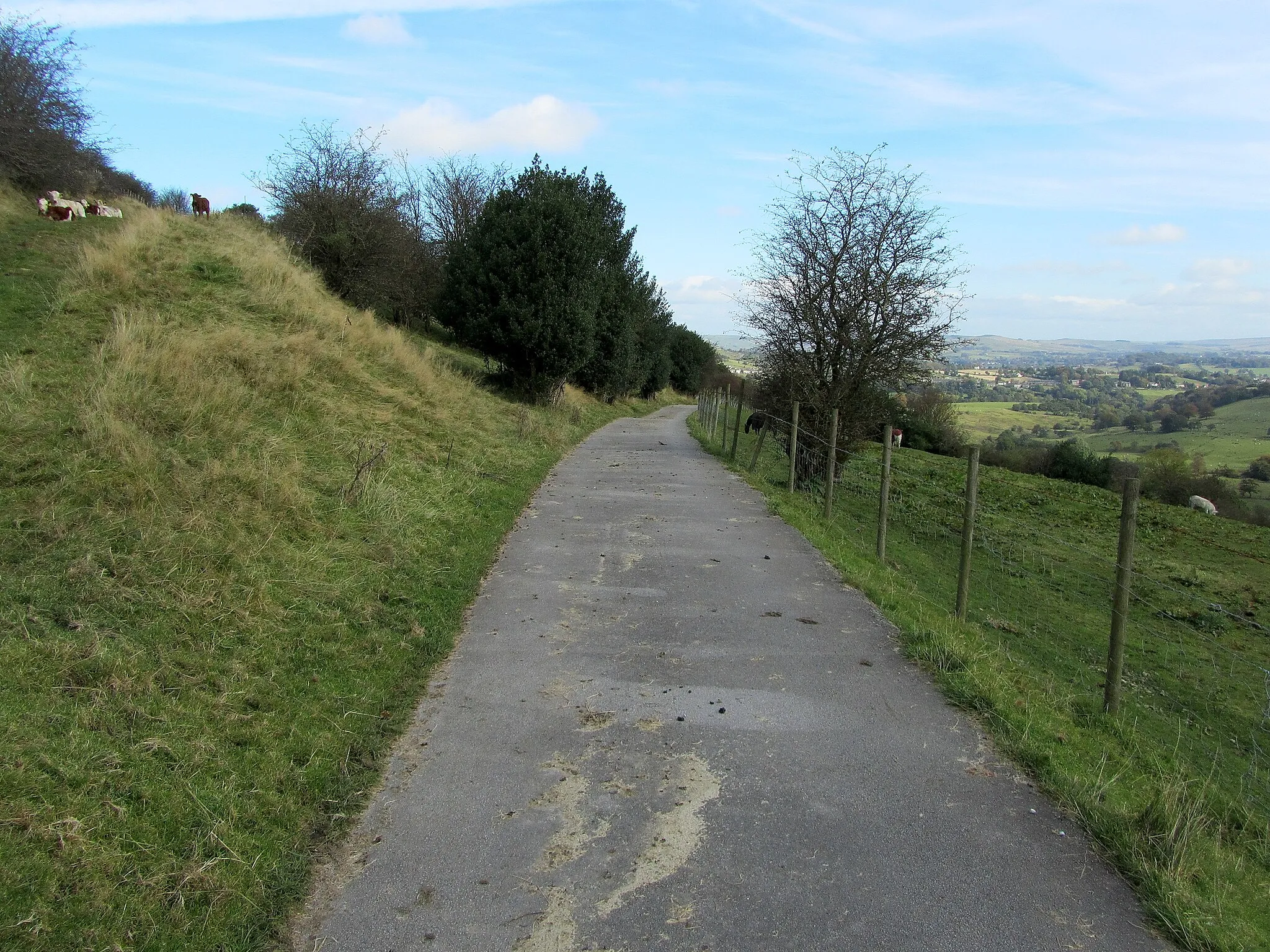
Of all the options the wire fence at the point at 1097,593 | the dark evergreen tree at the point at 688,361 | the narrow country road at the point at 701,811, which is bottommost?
the wire fence at the point at 1097,593

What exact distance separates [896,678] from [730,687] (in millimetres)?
1161

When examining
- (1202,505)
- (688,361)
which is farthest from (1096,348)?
(1202,505)

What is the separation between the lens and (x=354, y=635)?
18.4 ft

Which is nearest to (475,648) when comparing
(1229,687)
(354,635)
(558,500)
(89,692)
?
(354,635)

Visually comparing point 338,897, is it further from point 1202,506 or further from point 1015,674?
point 1202,506

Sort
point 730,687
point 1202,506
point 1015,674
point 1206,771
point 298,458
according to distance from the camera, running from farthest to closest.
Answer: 1. point 1202,506
2. point 298,458
3. point 1206,771
4. point 1015,674
5. point 730,687

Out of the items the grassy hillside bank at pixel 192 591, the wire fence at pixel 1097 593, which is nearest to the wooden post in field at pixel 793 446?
the wire fence at pixel 1097 593

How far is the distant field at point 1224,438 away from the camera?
37.1 metres

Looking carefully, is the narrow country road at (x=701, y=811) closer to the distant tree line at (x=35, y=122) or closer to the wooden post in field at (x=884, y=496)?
the wooden post in field at (x=884, y=496)

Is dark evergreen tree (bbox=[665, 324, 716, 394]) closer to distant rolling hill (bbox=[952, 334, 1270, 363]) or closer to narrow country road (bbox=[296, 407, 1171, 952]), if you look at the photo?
distant rolling hill (bbox=[952, 334, 1270, 363])

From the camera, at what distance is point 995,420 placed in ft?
161

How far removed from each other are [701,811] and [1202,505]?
29.5 metres

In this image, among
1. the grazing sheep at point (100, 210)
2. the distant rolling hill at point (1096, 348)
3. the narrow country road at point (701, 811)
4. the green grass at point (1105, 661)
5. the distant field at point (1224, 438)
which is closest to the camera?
the narrow country road at point (701, 811)

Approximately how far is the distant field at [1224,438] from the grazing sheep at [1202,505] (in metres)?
8.11
